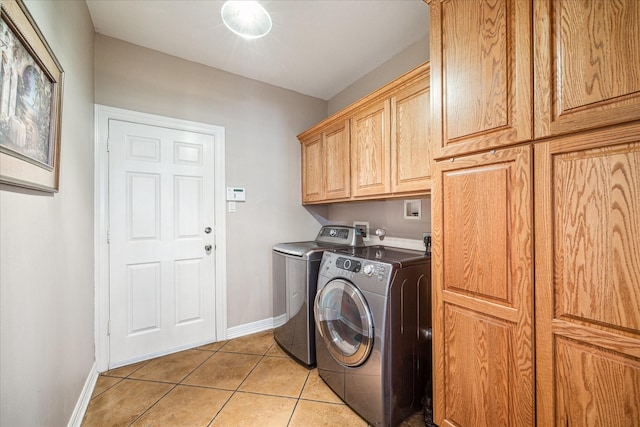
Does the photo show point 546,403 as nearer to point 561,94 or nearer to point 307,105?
point 561,94

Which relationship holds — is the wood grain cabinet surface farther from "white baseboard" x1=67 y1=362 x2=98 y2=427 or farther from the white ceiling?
"white baseboard" x1=67 y1=362 x2=98 y2=427

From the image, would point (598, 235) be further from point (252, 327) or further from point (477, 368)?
point (252, 327)

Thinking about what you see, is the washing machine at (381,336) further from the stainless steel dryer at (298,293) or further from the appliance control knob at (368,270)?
the stainless steel dryer at (298,293)

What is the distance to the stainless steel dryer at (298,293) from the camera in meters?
2.07

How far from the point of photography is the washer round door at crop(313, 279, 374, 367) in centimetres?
153

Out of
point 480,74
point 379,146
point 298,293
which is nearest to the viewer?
point 480,74

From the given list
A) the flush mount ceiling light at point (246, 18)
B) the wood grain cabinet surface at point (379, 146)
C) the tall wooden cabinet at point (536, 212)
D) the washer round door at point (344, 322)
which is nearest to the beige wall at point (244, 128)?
the wood grain cabinet surface at point (379, 146)

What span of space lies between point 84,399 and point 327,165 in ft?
7.90

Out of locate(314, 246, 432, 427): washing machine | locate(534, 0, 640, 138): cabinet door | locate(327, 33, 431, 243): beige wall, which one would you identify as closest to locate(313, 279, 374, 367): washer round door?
locate(314, 246, 432, 427): washing machine

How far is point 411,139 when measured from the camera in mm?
1786

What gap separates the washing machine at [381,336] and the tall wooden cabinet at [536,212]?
20 cm

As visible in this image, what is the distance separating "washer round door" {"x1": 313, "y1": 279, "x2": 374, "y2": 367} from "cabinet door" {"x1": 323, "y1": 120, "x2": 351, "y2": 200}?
91cm

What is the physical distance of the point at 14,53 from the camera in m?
0.84

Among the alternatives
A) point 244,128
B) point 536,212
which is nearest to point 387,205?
point 536,212
